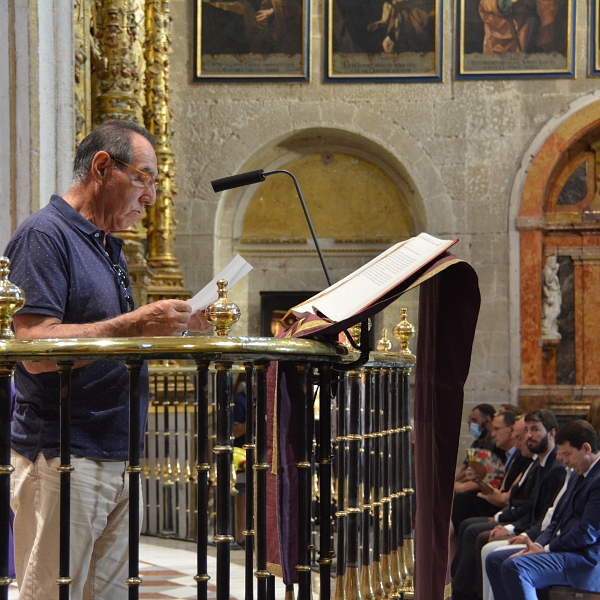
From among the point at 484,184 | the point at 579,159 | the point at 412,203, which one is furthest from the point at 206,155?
the point at 579,159

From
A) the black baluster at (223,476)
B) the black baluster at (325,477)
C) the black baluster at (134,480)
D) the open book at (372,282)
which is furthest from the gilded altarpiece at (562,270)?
the black baluster at (134,480)

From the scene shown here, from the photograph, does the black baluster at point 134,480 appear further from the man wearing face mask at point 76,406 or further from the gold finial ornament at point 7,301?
the gold finial ornament at point 7,301

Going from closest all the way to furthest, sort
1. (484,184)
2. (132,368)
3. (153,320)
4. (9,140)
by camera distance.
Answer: (132,368)
(153,320)
(9,140)
(484,184)

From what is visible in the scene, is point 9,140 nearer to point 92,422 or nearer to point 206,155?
point 92,422

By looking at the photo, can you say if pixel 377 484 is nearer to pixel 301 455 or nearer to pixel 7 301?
pixel 301 455

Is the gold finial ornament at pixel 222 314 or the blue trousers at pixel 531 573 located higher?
the gold finial ornament at pixel 222 314

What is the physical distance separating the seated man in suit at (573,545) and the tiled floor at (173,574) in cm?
136

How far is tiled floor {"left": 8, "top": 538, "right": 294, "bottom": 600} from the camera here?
5.91 m

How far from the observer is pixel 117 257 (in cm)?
312

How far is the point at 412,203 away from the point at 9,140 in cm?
840

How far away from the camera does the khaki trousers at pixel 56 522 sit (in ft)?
9.07

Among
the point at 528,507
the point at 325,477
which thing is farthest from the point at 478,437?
the point at 325,477

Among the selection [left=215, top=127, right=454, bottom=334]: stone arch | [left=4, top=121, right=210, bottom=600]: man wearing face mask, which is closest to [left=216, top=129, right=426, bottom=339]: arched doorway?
[left=215, top=127, right=454, bottom=334]: stone arch

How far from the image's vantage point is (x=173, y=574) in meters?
6.60
